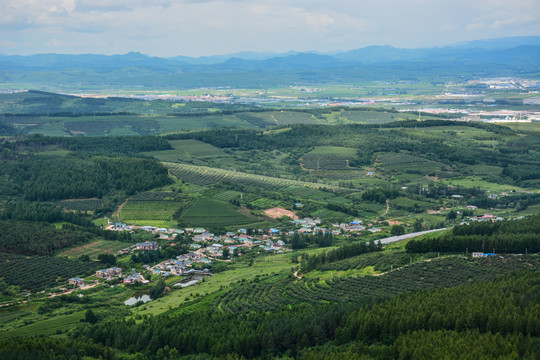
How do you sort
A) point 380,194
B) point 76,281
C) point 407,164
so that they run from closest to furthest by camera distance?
point 76,281
point 380,194
point 407,164

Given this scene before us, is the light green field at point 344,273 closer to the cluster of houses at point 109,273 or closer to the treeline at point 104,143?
the cluster of houses at point 109,273

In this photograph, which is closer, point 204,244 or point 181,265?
point 181,265

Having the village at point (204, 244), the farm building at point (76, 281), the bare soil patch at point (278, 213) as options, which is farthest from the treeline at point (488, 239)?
the farm building at point (76, 281)

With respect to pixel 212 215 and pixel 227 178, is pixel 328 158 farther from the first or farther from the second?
pixel 212 215

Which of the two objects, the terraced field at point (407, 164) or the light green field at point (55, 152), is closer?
the light green field at point (55, 152)

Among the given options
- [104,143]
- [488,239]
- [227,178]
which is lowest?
[227,178]

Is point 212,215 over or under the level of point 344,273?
under

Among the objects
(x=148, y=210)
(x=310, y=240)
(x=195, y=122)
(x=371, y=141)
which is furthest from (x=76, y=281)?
(x=195, y=122)
